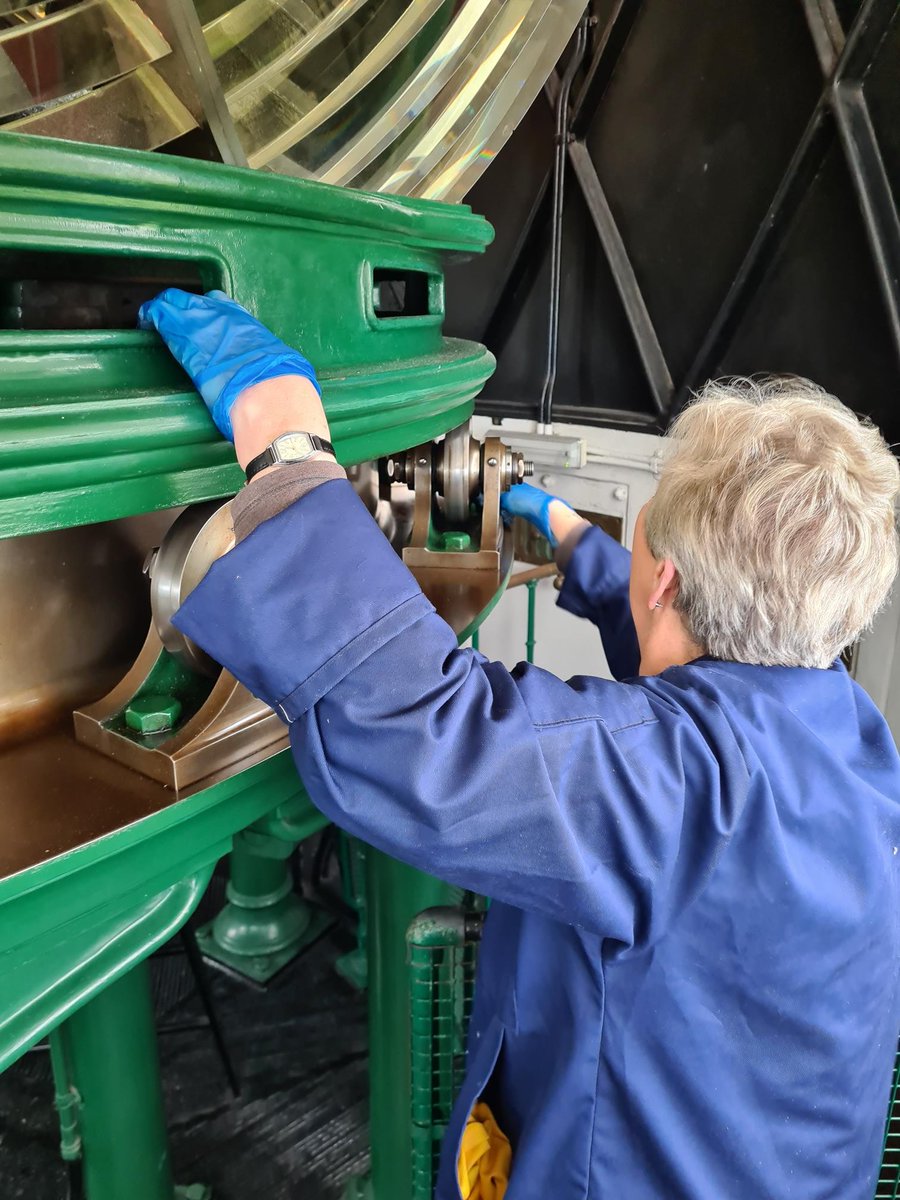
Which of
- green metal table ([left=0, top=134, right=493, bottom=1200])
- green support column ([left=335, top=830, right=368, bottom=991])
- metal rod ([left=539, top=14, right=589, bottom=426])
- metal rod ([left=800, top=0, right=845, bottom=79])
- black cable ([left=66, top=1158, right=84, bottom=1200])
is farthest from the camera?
metal rod ([left=539, top=14, right=589, bottom=426])

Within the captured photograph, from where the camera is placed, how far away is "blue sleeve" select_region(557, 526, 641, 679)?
152 cm

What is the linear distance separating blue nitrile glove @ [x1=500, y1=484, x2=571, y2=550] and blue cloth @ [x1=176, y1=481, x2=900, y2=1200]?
82 cm

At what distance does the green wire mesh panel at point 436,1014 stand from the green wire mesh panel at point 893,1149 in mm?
618

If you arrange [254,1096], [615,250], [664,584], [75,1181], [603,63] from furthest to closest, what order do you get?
[615,250]
[603,63]
[254,1096]
[75,1181]
[664,584]

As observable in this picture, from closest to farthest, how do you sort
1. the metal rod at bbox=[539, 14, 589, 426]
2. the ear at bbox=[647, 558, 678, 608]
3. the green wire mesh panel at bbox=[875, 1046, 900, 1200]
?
the ear at bbox=[647, 558, 678, 608] < the green wire mesh panel at bbox=[875, 1046, 900, 1200] < the metal rod at bbox=[539, 14, 589, 426]

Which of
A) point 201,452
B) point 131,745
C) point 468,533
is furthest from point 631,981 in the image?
point 468,533

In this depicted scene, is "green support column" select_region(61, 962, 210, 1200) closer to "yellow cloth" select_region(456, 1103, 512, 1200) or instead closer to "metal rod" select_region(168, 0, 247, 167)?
"yellow cloth" select_region(456, 1103, 512, 1200)

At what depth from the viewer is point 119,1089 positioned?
1.45 metres

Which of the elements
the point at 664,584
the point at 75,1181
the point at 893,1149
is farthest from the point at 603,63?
the point at 75,1181

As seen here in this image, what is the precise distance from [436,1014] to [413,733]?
0.80 metres

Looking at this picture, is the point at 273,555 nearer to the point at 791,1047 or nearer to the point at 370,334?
the point at 370,334

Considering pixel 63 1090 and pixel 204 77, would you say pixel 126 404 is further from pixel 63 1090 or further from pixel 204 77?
pixel 63 1090

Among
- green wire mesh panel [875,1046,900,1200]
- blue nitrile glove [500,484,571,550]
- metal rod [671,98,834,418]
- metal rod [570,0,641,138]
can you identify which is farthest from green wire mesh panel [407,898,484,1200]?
metal rod [570,0,641,138]

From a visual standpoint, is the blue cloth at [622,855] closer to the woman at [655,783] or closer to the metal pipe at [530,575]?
the woman at [655,783]
